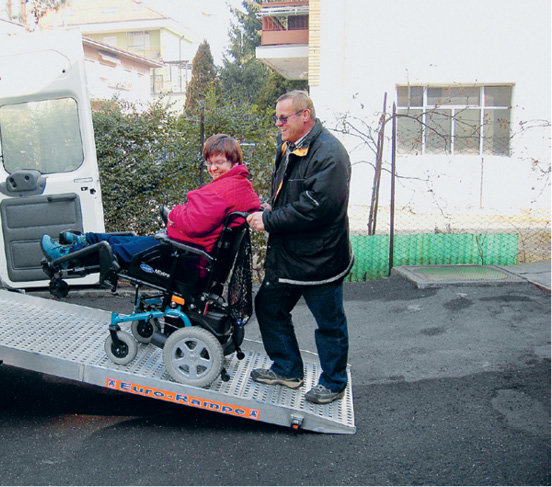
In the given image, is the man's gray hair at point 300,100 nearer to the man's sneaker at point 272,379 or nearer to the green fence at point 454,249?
the man's sneaker at point 272,379

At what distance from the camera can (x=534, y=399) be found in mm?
4371

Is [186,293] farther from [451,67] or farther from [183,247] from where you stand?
[451,67]

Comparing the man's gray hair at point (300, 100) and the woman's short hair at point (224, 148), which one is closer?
the man's gray hair at point (300, 100)

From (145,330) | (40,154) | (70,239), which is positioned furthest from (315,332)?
(40,154)

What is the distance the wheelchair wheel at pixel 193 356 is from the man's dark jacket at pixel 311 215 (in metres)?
0.59

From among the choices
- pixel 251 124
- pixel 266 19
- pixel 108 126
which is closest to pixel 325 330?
pixel 251 124

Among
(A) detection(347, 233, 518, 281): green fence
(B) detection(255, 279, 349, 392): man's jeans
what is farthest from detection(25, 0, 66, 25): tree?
(B) detection(255, 279, 349, 392): man's jeans

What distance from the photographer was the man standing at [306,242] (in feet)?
12.2

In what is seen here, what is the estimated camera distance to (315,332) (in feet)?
13.3

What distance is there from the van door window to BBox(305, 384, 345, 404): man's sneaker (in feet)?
12.0

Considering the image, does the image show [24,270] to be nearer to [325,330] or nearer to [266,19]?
[325,330]

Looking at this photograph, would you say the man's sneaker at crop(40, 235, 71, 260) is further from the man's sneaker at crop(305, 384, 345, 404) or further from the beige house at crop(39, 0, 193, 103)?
the beige house at crop(39, 0, 193, 103)

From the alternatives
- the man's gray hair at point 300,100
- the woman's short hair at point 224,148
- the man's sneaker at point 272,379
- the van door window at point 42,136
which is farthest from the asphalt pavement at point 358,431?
the van door window at point 42,136

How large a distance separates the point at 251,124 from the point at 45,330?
4.17m
